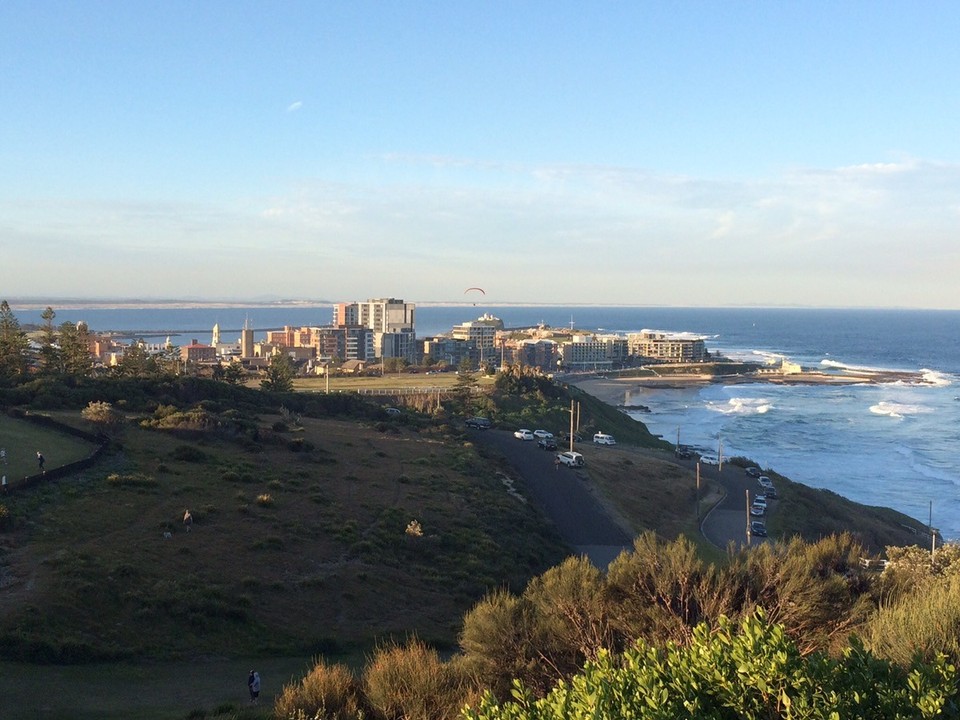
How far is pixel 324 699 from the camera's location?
8602 millimetres

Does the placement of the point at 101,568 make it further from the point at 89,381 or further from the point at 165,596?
the point at 89,381

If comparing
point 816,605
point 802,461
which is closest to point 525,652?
point 816,605

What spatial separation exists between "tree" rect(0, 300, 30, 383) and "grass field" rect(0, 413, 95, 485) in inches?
435

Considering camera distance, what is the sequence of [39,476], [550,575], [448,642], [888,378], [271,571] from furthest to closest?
[888,378]
[39,476]
[271,571]
[448,642]
[550,575]

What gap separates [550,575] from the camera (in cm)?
1131

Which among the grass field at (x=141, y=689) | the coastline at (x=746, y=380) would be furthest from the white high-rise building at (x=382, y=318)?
the grass field at (x=141, y=689)

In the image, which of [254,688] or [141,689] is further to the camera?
[141,689]

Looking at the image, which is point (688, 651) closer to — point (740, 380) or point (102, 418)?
point (102, 418)

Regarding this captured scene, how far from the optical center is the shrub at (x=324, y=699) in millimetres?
8469

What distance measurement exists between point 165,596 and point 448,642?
15.3 feet

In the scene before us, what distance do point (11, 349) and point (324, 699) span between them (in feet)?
117

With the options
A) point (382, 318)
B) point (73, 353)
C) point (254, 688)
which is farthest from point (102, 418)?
point (382, 318)

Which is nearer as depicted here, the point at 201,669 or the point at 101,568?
the point at 201,669

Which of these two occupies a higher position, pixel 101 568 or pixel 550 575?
pixel 550 575
